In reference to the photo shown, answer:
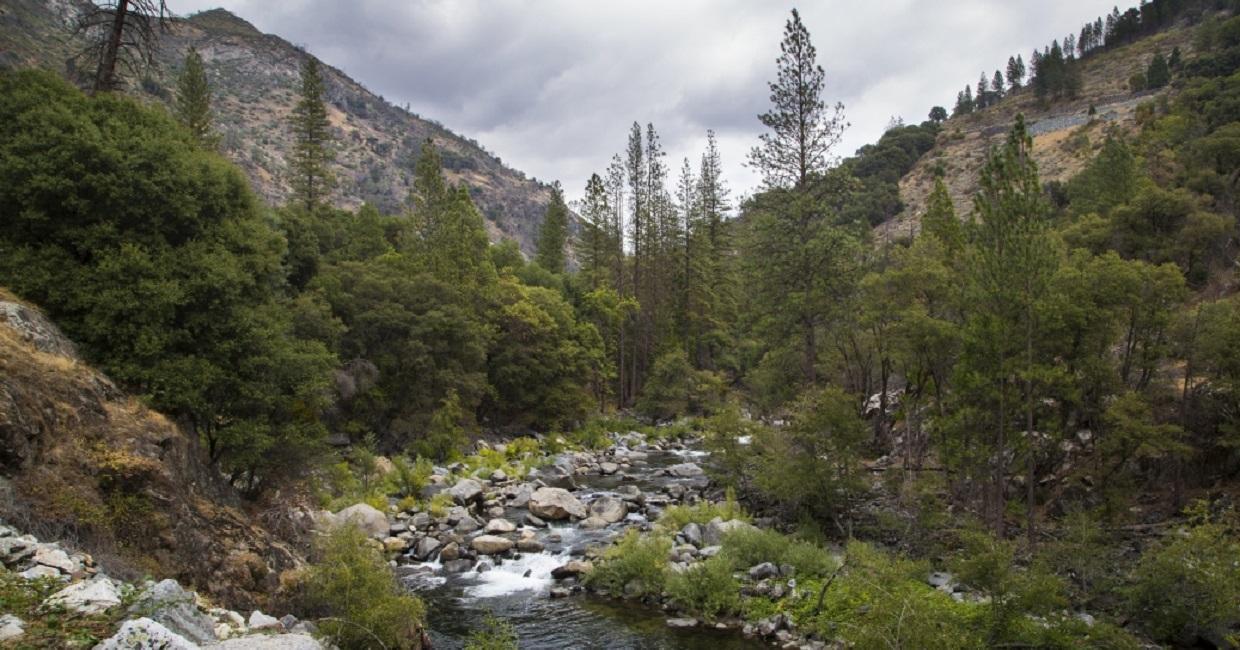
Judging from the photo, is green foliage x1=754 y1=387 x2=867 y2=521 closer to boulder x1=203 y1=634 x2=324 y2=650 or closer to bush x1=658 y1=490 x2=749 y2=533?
bush x1=658 y1=490 x2=749 y2=533

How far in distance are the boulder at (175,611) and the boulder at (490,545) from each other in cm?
1036

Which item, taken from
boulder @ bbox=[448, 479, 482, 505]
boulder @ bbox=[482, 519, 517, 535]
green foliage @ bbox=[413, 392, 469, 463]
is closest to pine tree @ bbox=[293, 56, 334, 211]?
green foliage @ bbox=[413, 392, 469, 463]

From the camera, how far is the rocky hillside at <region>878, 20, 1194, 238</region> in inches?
3091

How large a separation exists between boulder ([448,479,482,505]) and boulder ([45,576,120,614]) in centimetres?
1608

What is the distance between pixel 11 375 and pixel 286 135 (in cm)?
14999

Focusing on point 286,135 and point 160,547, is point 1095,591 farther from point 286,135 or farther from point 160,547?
point 286,135

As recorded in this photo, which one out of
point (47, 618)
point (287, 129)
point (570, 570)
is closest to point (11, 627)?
point (47, 618)

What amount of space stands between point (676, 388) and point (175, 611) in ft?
126

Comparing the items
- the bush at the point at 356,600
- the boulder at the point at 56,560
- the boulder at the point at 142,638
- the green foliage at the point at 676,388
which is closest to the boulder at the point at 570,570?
the bush at the point at 356,600

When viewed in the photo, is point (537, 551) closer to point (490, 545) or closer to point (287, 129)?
point (490, 545)

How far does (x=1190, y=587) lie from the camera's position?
11102 millimetres

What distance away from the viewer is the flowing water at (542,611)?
1290cm

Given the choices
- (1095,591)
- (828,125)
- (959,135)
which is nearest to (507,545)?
(1095,591)

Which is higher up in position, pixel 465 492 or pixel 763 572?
pixel 465 492
